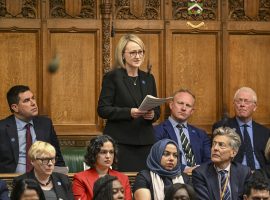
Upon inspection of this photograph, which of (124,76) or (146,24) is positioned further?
(146,24)

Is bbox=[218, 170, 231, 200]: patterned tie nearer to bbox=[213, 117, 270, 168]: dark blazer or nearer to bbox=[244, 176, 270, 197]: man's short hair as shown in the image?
bbox=[244, 176, 270, 197]: man's short hair

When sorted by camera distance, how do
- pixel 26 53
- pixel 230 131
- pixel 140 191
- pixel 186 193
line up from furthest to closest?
pixel 26 53 → pixel 230 131 → pixel 140 191 → pixel 186 193

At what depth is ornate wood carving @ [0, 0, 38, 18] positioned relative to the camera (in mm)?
9914

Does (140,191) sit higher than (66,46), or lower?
lower

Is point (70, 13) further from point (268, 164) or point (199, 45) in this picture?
point (268, 164)

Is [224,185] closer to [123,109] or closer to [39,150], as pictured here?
[123,109]

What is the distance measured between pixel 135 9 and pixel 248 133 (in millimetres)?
1930

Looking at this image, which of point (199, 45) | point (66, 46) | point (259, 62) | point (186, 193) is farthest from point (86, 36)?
point (186, 193)

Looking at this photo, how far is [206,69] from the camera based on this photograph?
10336 millimetres

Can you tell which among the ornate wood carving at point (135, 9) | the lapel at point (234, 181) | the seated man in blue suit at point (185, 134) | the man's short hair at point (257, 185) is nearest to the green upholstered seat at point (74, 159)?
the seated man in blue suit at point (185, 134)

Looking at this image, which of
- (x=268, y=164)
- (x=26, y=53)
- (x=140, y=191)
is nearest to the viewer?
(x=140, y=191)

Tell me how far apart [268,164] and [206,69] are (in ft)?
5.94

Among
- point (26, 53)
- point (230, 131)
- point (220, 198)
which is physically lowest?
point (220, 198)

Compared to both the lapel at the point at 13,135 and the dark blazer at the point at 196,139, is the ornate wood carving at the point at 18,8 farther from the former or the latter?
the dark blazer at the point at 196,139
